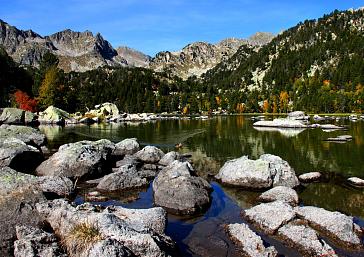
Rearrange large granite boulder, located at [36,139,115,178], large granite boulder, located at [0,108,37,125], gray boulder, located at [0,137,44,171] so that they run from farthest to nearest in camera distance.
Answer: large granite boulder, located at [0,108,37,125], gray boulder, located at [0,137,44,171], large granite boulder, located at [36,139,115,178]

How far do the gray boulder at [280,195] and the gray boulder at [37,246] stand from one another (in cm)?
1589

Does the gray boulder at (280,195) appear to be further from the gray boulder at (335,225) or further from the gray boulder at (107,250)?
the gray boulder at (107,250)

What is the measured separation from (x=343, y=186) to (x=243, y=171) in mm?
8495

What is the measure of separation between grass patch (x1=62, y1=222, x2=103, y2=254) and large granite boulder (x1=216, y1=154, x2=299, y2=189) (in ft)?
58.2

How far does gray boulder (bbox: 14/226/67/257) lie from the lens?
46.8 ft

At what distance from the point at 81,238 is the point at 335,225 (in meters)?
13.5

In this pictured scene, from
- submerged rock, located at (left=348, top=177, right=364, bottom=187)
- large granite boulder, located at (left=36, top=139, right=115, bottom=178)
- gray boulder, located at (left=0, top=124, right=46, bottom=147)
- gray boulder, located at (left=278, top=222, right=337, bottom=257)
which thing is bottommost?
submerged rock, located at (left=348, top=177, right=364, bottom=187)

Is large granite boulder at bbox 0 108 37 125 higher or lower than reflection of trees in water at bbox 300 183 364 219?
higher

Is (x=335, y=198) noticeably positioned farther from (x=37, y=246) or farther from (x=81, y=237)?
(x=37, y=246)

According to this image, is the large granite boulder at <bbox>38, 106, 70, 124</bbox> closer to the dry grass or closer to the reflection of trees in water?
the reflection of trees in water

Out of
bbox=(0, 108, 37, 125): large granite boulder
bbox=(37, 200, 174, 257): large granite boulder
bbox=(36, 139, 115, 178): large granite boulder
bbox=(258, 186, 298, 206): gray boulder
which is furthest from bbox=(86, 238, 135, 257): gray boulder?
bbox=(0, 108, 37, 125): large granite boulder

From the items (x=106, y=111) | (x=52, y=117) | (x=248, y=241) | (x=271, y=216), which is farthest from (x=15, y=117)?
(x=248, y=241)

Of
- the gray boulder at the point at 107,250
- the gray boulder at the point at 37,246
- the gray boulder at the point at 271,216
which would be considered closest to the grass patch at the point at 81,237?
the gray boulder at the point at 37,246

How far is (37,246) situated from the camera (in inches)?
574
